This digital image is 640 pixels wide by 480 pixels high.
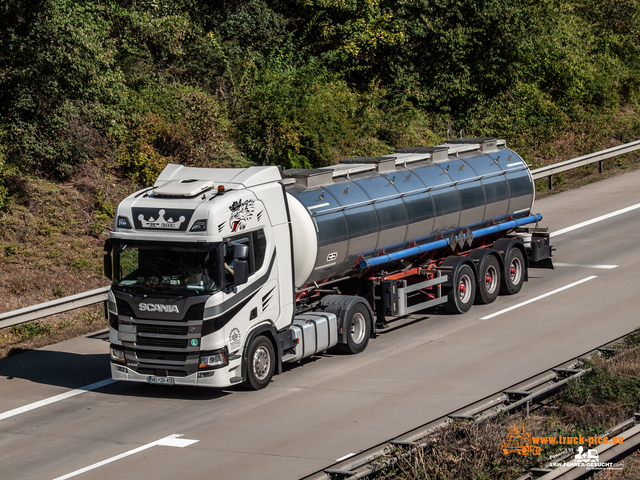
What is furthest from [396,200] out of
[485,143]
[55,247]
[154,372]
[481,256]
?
[55,247]

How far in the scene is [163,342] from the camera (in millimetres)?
12734

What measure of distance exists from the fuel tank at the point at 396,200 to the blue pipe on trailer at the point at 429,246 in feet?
0.45

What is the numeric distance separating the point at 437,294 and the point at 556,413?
6.81 metres

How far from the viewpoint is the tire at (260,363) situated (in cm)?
1320

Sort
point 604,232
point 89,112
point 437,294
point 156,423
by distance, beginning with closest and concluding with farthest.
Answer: point 156,423 → point 437,294 → point 89,112 → point 604,232

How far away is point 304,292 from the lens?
15.4 meters

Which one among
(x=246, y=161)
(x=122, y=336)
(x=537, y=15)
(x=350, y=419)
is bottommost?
(x=350, y=419)

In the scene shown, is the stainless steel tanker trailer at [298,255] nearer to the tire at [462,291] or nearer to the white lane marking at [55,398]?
the tire at [462,291]

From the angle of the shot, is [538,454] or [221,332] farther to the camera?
[221,332]

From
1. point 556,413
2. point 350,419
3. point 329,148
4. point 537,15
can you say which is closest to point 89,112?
point 329,148

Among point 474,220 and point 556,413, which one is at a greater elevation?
point 474,220

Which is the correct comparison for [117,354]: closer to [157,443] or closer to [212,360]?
[212,360]

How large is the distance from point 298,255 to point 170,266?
2.81 metres

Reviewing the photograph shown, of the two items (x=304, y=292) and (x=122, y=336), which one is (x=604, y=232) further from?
(x=122, y=336)
